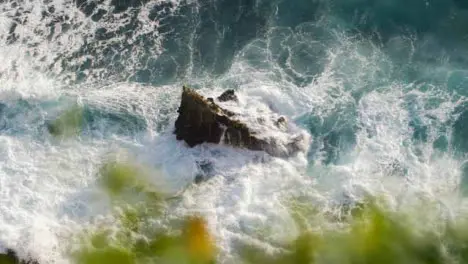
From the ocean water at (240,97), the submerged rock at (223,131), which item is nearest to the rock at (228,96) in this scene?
the ocean water at (240,97)

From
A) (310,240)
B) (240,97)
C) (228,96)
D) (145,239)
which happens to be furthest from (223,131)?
(310,240)

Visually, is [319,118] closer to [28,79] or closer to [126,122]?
[126,122]

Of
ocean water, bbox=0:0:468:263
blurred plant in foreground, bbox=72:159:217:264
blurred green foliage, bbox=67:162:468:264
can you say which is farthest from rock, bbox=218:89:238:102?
blurred green foliage, bbox=67:162:468:264

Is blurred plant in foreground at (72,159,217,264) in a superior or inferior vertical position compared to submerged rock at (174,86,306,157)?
inferior

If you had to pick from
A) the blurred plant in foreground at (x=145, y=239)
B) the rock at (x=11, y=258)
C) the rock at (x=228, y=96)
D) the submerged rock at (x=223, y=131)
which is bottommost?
the rock at (x=11, y=258)

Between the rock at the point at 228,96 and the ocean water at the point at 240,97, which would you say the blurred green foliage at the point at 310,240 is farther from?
the rock at the point at 228,96

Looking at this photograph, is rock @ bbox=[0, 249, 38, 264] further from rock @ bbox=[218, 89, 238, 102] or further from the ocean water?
rock @ bbox=[218, 89, 238, 102]
